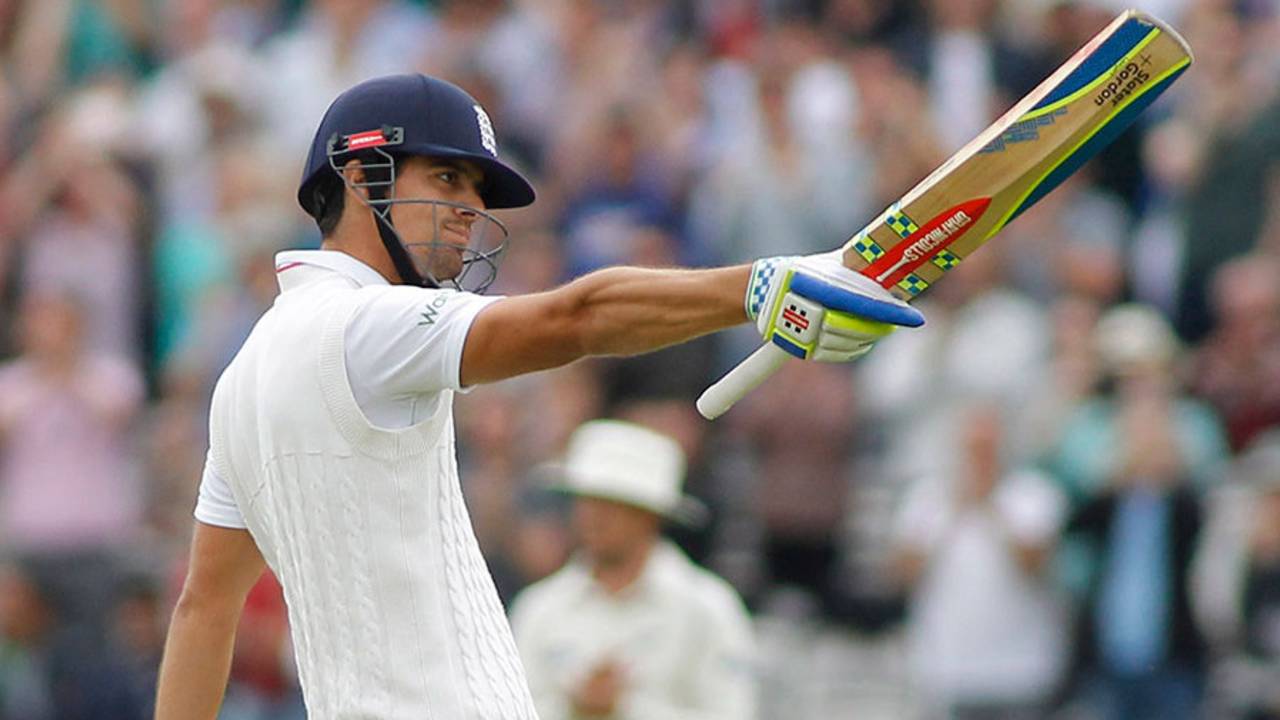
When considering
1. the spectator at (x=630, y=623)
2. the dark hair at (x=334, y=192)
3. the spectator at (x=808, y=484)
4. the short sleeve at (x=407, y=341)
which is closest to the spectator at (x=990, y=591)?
the spectator at (x=808, y=484)

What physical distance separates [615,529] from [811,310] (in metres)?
4.61

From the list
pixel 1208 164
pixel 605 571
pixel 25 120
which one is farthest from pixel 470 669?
pixel 25 120

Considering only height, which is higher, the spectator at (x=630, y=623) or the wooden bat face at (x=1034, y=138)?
the wooden bat face at (x=1034, y=138)

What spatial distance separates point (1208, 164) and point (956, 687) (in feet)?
8.36

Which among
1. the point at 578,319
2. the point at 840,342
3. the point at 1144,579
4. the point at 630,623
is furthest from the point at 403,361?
the point at 1144,579

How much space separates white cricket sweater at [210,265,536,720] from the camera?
493 centimetres

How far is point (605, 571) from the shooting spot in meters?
9.05

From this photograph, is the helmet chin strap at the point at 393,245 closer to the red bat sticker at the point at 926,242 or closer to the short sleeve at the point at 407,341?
the short sleeve at the point at 407,341

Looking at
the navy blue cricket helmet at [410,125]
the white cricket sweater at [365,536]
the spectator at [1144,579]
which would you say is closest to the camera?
the white cricket sweater at [365,536]

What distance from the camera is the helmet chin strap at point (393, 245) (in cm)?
517

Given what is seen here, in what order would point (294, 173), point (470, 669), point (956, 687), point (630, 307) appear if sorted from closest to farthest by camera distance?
1. point (630, 307)
2. point (470, 669)
3. point (956, 687)
4. point (294, 173)

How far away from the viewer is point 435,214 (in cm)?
519

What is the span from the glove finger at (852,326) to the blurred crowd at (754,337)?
5.61m

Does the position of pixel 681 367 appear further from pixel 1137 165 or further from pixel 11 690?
pixel 11 690
